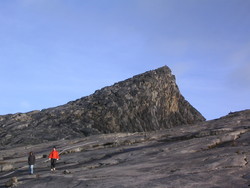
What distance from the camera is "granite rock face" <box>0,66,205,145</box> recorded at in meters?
67.6

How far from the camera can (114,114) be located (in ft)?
240

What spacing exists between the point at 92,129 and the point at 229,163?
4735cm

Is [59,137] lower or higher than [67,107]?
lower

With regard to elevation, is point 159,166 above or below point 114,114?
below

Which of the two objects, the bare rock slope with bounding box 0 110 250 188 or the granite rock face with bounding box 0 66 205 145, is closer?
the bare rock slope with bounding box 0 110 250 188

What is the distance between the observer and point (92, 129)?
68.9 m

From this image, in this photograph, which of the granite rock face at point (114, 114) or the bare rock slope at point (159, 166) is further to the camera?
the granite rock face at point (114, 114)

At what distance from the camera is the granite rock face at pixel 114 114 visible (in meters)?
67.6

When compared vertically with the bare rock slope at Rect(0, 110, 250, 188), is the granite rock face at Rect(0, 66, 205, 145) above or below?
above

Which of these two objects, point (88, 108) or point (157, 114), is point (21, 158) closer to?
point (88, 108)

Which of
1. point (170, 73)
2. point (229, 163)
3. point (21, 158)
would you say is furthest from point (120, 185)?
point (170, 73)

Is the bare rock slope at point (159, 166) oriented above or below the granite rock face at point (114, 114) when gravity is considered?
below

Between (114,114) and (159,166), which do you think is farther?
(114,114)

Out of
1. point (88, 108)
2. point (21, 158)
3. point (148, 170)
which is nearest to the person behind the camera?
point (148, 170)
